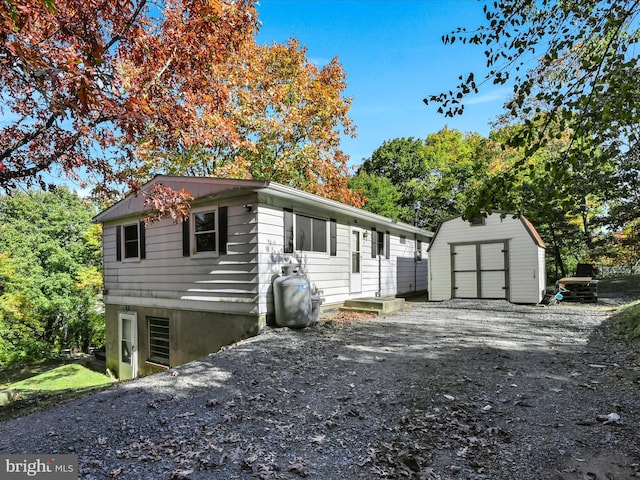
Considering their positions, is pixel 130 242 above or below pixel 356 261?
above

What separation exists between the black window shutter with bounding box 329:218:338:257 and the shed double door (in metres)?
4.85

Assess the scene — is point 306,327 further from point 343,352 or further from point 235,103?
point 235,103

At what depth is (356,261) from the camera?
10898 millimetres

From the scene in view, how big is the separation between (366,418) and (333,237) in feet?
21.9

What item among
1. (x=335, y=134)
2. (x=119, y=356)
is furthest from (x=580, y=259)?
(x=119, y=356)

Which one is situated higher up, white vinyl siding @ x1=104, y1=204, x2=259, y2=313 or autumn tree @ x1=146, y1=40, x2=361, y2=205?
autumn tree @ x1=146, y1=40, x2=361, y2=205

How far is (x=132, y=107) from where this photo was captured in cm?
387

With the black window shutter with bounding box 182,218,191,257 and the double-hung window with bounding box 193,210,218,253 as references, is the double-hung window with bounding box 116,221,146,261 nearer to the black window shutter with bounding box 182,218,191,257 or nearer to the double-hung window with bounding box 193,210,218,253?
the black window shutter with bounding box 182,218,191,257

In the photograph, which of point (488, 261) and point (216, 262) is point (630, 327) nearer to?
point (488, 261)

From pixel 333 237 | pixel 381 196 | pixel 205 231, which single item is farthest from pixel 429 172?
pixel 205 231

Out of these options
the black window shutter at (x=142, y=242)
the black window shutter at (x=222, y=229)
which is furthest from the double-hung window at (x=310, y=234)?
the black window shutter at (x=142, y=242)

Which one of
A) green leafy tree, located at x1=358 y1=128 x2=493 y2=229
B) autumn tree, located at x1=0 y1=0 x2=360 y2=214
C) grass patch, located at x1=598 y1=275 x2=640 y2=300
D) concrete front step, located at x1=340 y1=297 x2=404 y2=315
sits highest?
green leafy tree, located at x1=358 y1=128 x2=493 y2=229

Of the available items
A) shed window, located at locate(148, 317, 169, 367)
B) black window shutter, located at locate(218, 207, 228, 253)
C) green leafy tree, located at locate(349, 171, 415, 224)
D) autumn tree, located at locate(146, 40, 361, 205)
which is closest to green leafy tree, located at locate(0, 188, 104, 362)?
autumn tree, located at locate(146, 40, 361, 205)

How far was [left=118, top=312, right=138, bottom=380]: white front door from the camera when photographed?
32.5 feet
